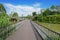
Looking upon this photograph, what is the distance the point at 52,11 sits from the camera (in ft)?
392

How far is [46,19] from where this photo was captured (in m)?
83.9

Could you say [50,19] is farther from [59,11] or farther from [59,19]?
[59,11]

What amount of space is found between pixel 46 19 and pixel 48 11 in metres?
35.0

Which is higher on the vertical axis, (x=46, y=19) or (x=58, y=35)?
(x=58, y=35)

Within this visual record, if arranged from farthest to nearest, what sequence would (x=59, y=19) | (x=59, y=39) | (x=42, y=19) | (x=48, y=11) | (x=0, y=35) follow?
(x=48, y=11), (x=42, y=19), (x=59, y=19), (x=0, y=35), (x=59, y=39)

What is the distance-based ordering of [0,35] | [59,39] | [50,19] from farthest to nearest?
[50,19], [0,35], [59,39]

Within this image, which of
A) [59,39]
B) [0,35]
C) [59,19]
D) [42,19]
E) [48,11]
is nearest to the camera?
[59,39]

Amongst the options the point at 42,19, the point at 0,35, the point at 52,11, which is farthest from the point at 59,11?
the point at 0,35

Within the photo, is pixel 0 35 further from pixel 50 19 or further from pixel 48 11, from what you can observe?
pixel 48 11

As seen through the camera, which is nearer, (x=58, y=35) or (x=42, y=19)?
(x=58, y=35)

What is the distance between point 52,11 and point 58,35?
10950 cm

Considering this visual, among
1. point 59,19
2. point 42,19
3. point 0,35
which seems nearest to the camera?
point 0,35

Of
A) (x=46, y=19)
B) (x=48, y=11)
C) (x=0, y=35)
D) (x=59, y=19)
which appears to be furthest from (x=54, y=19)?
(x=0, y=35)

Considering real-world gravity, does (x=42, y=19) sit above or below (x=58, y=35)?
below
